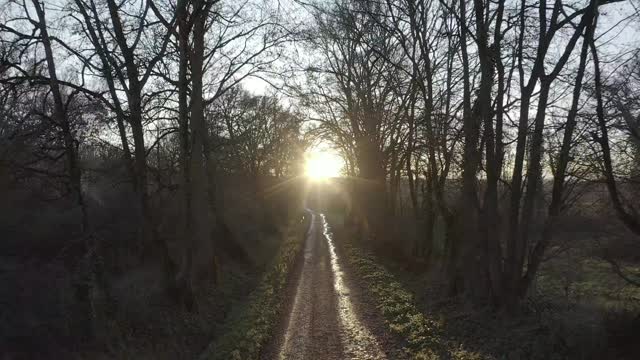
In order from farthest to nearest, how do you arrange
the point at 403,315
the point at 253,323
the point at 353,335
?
the point at 403,315 < the point at 253,323 < the point at 353,335

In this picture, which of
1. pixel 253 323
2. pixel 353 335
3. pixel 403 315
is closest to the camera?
pixel 353 335

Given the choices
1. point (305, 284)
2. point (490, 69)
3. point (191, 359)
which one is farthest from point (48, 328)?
point (490, 69)

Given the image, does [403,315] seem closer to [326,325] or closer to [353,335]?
[353,335]

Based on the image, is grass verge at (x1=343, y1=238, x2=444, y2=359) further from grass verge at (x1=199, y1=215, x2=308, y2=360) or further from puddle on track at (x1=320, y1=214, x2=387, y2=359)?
grass verge at (x1=199, y1=215, x2=308, y2=360)

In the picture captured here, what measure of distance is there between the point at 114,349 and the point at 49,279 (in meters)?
6.51

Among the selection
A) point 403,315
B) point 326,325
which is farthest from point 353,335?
point 403,315

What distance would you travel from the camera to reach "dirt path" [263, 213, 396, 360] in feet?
33.5

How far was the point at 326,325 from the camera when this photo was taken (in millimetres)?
12305

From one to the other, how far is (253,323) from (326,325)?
6.13 ft

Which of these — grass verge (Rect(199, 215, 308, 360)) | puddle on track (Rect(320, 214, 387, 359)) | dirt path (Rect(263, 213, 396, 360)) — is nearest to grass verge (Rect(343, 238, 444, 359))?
dirt path (Rect(263, 213, 396, 360))

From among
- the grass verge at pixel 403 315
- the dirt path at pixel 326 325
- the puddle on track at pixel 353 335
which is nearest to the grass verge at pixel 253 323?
the dirt path at pixel 326 325

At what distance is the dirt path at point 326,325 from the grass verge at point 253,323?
0.33 m

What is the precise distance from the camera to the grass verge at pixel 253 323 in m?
9.66

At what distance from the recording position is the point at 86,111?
12.2 m
